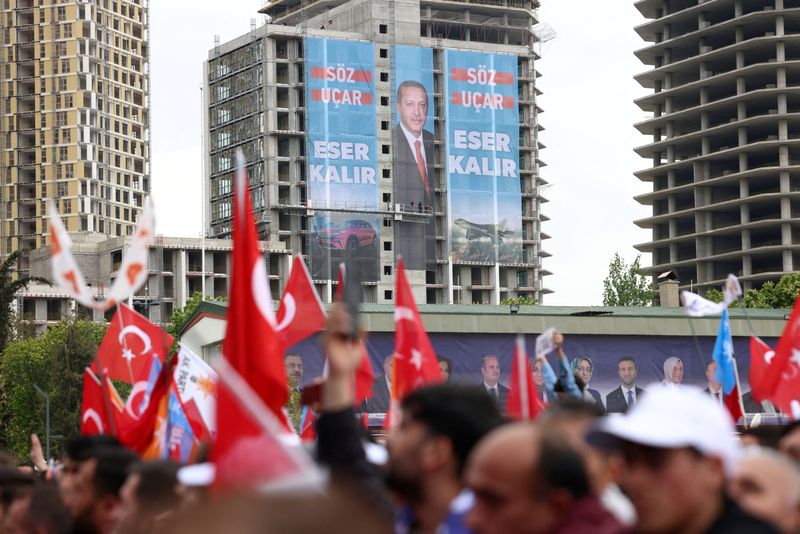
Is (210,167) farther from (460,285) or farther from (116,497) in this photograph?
(116,497)

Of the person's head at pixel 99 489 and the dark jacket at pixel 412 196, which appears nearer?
the person's head at pixel 99 489

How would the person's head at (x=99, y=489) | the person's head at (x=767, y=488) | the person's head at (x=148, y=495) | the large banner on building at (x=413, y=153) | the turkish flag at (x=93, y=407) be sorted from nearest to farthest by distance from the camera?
the person's head at (x=767, y=488) → the person's head at (x=148, y=495) → the person's head at (x=99, y=489) → the turkish flag at (x=93, y=407) → the large banner on building at (x=413, y=153)

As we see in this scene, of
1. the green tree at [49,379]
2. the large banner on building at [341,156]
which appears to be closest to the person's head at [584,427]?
the green tree at [49,379]

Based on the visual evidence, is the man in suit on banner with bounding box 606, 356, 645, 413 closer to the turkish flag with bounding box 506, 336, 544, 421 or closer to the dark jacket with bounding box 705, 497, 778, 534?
the turkish flag with bounding box 506, 336, 544, 421

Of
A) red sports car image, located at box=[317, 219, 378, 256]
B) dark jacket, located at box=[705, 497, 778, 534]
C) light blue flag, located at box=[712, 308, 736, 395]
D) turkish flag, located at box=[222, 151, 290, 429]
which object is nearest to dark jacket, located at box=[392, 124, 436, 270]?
red sports car image, located at box=[317, 219, 378, 256]

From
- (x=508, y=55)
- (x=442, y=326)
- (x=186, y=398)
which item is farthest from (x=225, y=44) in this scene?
(x=186, y=398)

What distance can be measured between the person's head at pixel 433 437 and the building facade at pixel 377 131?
115 metres

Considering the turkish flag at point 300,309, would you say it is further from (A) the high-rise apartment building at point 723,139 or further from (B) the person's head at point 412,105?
(B) the person's head at point 412,105

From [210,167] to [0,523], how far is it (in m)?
127

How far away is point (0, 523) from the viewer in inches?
295

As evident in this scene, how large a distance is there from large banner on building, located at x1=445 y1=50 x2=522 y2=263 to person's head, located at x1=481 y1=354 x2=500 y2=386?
7082 centimetres

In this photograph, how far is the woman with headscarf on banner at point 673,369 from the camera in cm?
5550

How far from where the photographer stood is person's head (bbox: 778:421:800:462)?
6753mm

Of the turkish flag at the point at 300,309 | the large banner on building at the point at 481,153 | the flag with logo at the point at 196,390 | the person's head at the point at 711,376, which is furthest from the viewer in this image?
the large banner on building at the point at 481,153
